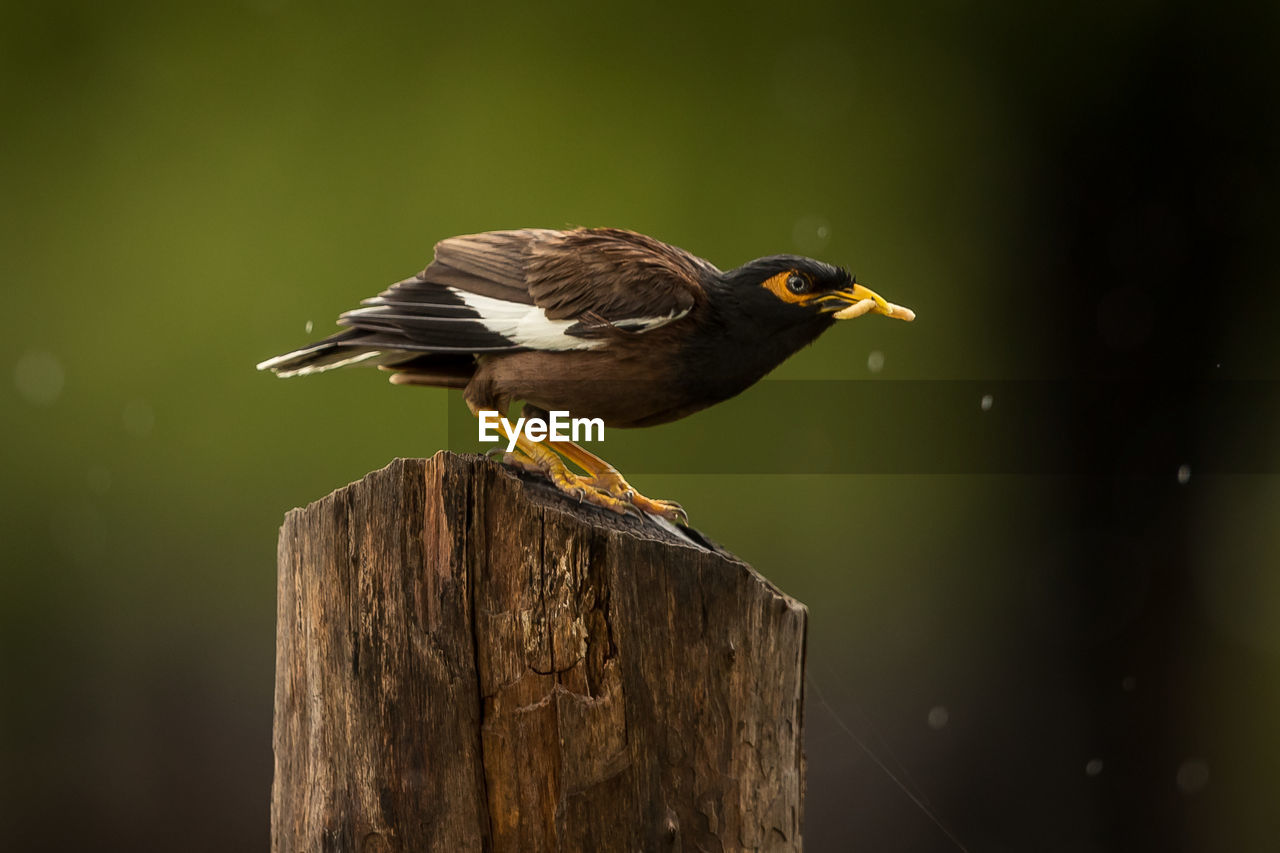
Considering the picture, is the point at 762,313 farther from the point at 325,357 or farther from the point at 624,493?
the point at 325,357

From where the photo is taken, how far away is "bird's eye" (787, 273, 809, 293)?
2.25 metres

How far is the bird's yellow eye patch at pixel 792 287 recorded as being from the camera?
7.36 ft

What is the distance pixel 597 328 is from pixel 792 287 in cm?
39

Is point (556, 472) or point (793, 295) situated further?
point (793, 295)

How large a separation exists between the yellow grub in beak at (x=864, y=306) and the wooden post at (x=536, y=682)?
0.65m

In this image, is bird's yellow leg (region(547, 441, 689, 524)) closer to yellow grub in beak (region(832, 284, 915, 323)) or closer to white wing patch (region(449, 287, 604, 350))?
white wing patch (region(449, 287, 604, 350))

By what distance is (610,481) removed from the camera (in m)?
2.32

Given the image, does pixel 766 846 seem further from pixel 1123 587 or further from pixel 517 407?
pixel 1123 587

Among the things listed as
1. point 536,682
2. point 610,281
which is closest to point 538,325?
point 610,281

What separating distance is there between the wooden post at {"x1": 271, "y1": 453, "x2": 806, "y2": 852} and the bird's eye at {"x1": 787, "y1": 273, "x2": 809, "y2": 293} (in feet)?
2.18

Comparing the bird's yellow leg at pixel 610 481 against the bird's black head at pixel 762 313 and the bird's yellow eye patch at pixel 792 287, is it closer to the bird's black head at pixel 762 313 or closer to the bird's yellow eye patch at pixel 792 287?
the bird's black head at pixel 762 313

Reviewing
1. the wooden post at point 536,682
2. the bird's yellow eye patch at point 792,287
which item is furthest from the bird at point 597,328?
the wooden post at point 536,682

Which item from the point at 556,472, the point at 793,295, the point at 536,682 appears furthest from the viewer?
the point at 793,295

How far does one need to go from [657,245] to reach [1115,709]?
295 centimetres
